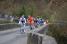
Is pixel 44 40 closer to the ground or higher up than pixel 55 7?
closer to the ground

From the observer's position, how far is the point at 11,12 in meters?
68.1

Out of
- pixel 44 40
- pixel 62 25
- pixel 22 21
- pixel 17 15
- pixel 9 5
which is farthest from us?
pixel 9 5

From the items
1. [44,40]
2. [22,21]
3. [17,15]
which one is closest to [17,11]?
[17,15]

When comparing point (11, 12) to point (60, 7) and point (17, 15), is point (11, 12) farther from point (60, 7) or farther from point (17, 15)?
point (60, 7)

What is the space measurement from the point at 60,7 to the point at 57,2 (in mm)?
288

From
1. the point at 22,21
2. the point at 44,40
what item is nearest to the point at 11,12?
the point at 22,21

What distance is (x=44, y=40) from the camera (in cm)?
1462

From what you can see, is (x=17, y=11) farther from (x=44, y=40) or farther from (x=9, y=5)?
(x=44, y=40)

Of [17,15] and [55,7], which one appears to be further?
[17,15]

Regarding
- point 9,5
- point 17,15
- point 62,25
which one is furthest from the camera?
point 9,5

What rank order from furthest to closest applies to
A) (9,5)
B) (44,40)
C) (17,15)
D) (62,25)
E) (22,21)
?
(9,5) < (17,15) < (22,21) < (44,40) < (62,25)

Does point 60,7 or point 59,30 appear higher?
point 60,7

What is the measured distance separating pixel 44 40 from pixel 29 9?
55.7 m

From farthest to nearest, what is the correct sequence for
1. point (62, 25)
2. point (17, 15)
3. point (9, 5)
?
point (9, 5) < point (17, 15) < point (62, 25)
